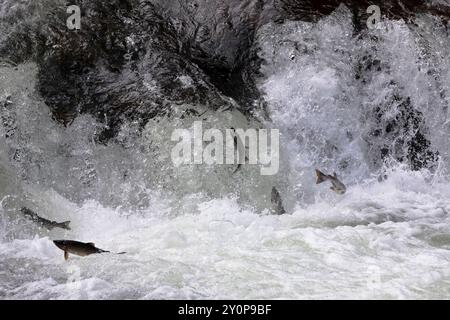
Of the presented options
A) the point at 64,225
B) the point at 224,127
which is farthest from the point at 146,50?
the point at 64,225

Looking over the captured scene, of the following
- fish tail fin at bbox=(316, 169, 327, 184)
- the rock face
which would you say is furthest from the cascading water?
fish tail fin at bbox=(316, 169, 327, 184)

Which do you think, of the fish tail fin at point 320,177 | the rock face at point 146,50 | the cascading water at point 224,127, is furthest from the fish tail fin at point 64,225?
the fish tail fin at point 320,177

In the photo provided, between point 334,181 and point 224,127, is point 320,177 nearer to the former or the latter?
point 334,181

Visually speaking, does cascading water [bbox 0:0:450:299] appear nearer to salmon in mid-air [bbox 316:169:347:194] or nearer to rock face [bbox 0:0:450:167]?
rock face [bbox 0:0:450:167]

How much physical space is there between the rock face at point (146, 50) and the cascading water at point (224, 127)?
15 mm

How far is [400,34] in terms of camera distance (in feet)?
22.4

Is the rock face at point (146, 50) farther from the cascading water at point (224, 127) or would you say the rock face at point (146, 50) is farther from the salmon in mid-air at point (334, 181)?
the salmon in mid-air at point (334, 181)

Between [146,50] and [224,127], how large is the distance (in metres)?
1.22

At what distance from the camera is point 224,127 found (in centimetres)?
617

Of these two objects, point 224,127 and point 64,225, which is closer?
point 64,225

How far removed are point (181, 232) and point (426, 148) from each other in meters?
2.95

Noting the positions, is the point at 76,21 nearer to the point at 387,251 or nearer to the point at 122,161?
the point at 122,161

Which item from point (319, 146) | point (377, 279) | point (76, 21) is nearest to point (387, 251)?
point (377, 279)

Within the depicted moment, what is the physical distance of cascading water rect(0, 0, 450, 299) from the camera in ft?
16.8
